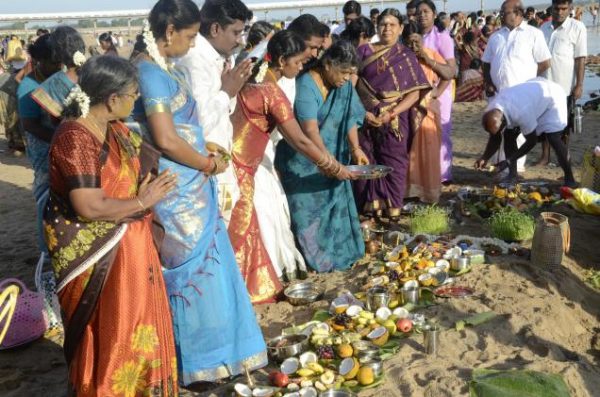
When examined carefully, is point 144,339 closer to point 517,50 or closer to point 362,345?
point 362,345

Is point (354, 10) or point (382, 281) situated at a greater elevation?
point (354, 10)

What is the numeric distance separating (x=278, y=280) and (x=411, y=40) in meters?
3.18

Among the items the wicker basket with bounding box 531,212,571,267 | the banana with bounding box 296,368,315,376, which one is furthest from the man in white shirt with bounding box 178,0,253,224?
the wicker basket with bounding box 531,212,571,267

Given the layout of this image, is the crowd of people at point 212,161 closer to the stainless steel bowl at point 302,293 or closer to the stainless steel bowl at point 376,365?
the stainless steel bowl at point 302,293

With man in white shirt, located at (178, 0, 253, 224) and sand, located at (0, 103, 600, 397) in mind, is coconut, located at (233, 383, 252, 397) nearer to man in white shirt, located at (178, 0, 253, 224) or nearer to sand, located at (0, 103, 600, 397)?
sand, located at (0, 103, 600, 397)

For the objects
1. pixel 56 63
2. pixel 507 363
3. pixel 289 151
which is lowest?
pixel 507 363

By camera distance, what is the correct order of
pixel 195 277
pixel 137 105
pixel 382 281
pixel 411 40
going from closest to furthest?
pixel 137 105, pixel 195 277, pixel 382 281, pixel 411 40

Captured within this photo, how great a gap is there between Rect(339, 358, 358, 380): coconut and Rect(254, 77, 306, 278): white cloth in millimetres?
1476

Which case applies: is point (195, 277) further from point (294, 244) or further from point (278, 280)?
point (294, 244)

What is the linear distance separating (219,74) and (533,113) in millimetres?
4101

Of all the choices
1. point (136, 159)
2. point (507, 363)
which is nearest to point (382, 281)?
point (507, 363)

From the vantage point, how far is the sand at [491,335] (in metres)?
3.42

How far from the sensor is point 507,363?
353 cm

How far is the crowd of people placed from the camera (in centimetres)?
276
